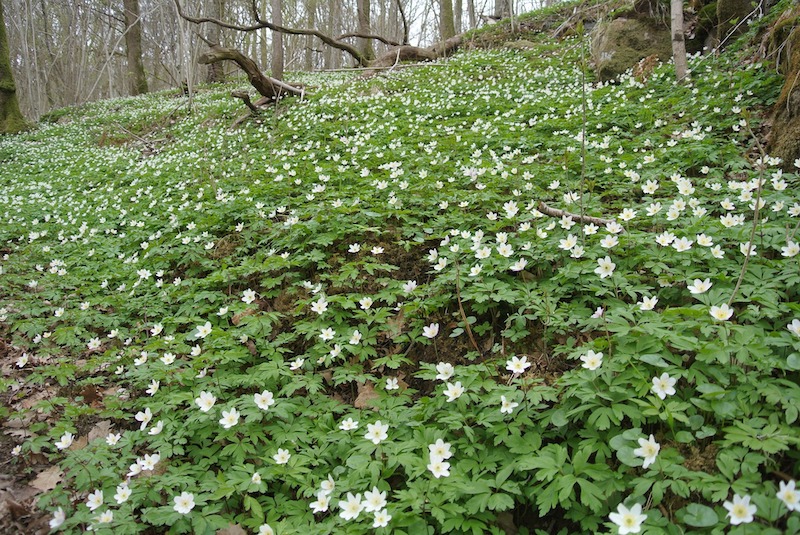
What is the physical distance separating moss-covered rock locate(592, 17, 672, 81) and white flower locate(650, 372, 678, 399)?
838cm

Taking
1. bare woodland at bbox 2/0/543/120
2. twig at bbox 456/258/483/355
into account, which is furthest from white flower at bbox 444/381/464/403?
bare woodland at bbox 2/0/543/120

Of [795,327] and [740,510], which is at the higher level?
[795,327]

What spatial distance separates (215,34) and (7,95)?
7630 mm

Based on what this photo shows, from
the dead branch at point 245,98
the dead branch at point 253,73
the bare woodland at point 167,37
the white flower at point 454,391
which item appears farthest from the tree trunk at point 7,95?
the white flower at point 454,391

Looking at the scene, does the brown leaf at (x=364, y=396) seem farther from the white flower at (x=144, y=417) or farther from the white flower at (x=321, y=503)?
the white flower at (x=144, y=417)

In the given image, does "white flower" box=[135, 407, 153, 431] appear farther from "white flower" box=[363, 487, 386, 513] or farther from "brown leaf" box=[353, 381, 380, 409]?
"white flower" box=[363, 487, 386, 513]

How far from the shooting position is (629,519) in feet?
5.13

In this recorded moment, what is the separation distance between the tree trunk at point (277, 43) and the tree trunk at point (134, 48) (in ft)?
41.4

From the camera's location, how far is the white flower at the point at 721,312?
2.05 metres

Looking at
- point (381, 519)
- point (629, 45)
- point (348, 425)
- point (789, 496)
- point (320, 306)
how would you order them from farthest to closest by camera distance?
point (629, 45) < point (320, 306) < point (348, 425) < point (381, 519) < point (789, 496)

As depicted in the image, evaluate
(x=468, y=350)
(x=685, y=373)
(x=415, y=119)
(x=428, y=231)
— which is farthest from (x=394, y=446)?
(x=415, y=119)

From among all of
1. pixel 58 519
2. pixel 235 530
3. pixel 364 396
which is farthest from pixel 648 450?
pixel 58 519

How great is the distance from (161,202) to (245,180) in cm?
129

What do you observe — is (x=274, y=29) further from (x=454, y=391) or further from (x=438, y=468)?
(x=438, y=468)
